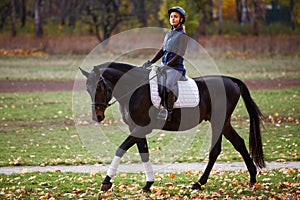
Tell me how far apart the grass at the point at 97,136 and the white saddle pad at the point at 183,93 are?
282 centimetres

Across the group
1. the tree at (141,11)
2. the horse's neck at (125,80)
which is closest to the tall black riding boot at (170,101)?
the horse's neck at (125,80)

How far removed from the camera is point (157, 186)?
30.0ft

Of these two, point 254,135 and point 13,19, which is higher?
point 254,135

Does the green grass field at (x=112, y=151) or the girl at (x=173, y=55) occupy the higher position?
the girl at (x=173, y=55)

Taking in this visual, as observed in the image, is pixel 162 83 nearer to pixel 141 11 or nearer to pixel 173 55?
pixel 173 55

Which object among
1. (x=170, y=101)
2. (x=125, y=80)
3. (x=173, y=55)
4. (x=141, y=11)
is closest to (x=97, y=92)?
(x=125, y=80)

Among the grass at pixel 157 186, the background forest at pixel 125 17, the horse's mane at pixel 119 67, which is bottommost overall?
the background forest at pixel 125 17

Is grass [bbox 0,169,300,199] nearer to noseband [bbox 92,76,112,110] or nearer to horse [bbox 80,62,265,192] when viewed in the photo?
horse [bbox 80,62,265,192]

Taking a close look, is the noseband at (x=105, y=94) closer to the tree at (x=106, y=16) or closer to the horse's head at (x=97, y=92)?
the horse's head at (x=97, y=92)

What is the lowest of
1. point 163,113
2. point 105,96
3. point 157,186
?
point 157,186

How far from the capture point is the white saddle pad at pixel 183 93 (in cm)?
870

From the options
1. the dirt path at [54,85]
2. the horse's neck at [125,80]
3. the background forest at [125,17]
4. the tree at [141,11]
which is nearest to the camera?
the horse's neck at [125,80]

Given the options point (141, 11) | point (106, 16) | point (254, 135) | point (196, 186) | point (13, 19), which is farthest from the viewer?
point (141, 11)

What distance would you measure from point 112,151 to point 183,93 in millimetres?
4317
